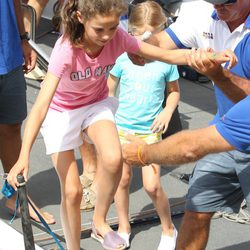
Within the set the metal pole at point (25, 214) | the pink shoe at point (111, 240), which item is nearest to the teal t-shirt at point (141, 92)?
the pink shoe at point (111, 240)

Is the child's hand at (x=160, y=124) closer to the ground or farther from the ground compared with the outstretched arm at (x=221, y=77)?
closer to the ground

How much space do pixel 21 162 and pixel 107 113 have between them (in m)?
0.74

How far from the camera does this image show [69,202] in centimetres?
390

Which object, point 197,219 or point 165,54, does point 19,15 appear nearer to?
point 165,54

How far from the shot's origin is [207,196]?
152 inches

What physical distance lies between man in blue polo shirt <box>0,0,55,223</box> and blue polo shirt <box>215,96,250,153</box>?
5.72ft

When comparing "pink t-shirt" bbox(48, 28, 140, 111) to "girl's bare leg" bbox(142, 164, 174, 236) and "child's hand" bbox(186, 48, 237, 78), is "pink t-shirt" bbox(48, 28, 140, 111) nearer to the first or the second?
"child's hand" bbox(186, 48, 237, 78)

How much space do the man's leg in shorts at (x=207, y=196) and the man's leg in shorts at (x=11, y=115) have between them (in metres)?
1.12

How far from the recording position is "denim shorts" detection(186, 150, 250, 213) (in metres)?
3.81

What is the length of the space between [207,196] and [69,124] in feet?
2.84

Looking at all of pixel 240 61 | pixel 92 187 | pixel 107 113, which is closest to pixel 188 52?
pixel 240 61

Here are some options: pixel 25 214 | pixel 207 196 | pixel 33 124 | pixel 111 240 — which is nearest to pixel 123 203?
pixel 111 240

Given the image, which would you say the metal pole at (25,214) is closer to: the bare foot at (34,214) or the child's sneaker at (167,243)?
the child's sneaker at (167,243)

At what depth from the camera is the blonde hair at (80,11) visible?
3.56 metres
